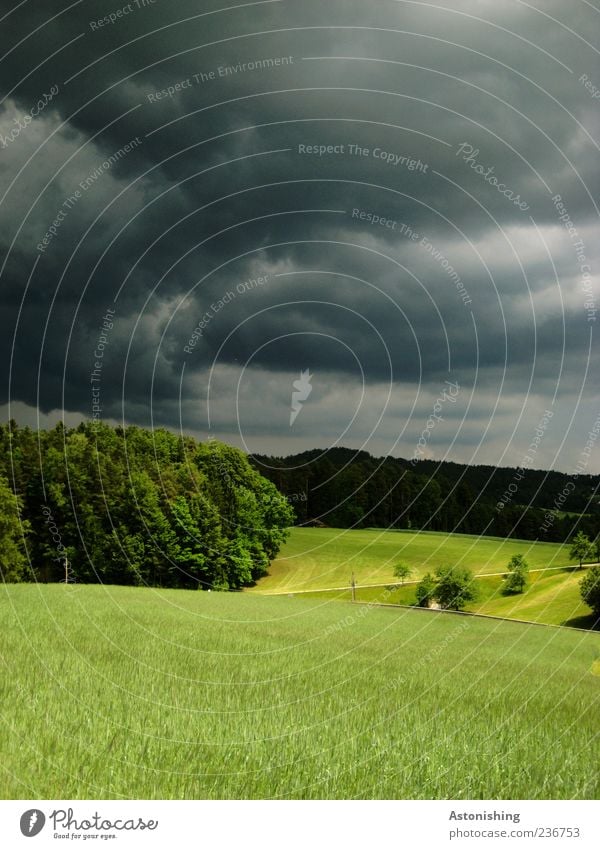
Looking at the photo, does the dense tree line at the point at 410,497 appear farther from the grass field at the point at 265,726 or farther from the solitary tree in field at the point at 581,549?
the grass field at the point at 265,726

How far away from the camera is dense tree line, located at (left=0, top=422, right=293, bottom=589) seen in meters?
55.7

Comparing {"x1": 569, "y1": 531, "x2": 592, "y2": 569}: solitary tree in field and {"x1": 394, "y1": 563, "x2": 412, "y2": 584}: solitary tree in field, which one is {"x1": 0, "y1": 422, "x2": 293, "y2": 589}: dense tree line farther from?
{"x1": 569, "y1": 531, "x2": 592, "y2": 569}: solitary tree in field

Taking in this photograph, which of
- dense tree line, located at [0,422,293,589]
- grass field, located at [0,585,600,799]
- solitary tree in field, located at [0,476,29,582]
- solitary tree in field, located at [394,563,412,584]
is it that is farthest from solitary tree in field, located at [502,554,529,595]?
grass field, located at [0,585,600,799]

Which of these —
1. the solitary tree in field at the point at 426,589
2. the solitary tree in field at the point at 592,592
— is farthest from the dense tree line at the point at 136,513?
the solitary tree in field at the point at 592,592

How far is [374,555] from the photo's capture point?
9419 centimetres

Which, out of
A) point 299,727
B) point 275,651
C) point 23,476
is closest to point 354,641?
point 275,651

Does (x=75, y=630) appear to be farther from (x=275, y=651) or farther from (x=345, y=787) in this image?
(x=345, y=787)

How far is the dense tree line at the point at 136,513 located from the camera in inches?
2194

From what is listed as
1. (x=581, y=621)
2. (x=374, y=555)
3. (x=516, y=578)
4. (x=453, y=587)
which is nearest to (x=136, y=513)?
(x=453, y=587)

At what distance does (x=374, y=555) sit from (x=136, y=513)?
46493mm

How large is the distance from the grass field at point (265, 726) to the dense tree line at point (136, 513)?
39.8 metres

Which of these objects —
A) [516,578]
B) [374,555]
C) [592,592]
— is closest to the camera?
[592,592]

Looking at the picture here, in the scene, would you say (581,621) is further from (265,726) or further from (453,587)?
(265,726)

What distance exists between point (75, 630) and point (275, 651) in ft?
19.0
